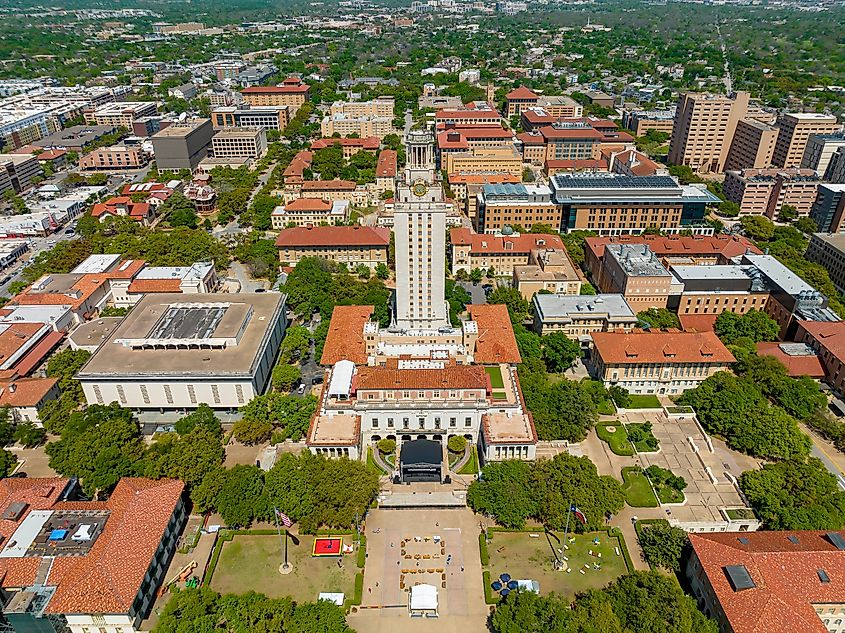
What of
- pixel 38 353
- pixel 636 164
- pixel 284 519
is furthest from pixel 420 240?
pixel 636 164

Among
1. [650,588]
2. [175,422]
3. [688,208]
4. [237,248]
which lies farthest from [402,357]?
[688,208]

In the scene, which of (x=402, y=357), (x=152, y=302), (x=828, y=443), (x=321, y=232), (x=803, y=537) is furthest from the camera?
(x=321, y=232)

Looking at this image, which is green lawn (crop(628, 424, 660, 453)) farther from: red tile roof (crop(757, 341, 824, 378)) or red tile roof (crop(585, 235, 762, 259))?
red tile roof (crop(585, 235, 762, 259))

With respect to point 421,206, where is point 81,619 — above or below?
below

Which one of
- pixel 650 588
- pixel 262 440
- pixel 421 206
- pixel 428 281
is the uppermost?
pixel 421 206

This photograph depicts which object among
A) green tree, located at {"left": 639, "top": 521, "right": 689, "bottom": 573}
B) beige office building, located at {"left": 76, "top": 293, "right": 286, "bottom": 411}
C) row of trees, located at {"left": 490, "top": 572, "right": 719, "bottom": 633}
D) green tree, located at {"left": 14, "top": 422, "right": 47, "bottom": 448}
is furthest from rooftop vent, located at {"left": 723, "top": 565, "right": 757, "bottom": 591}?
green tree, located at {"left": 14, "top": 422, "right": 47, "bottom": 448}

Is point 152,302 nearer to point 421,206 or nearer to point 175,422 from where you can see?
point 175,422

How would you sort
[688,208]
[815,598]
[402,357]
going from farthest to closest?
1. [688,208]
2. [402,357]
3. [815,598]
